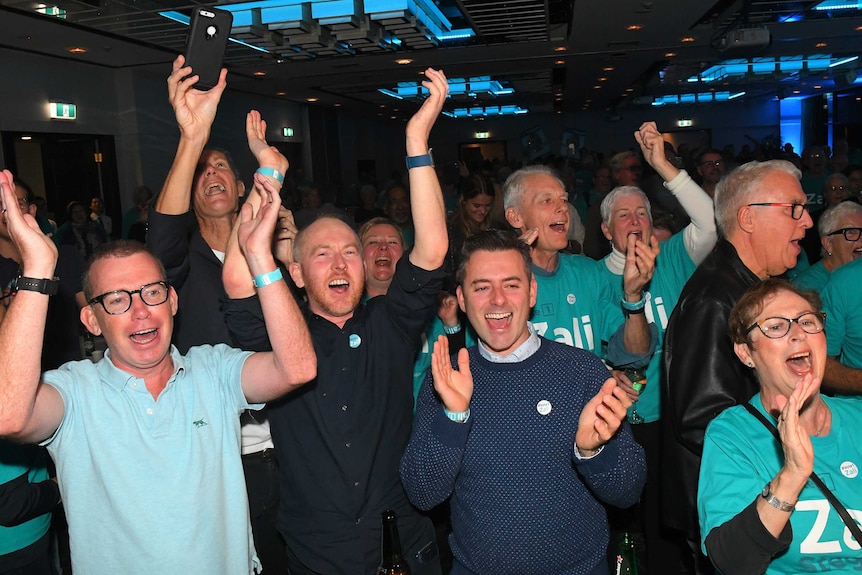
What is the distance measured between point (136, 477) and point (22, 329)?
47cm

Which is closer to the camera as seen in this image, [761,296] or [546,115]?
[761,296]

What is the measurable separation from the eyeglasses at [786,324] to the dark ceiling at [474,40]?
4.92m

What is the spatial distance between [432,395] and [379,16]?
5099 millimetres

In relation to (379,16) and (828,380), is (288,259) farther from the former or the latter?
(379,16)

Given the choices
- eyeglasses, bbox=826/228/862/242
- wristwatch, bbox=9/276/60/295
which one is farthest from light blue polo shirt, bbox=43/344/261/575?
eyeglasses, bbox=826/228/862/242

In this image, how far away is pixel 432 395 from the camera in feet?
6.66

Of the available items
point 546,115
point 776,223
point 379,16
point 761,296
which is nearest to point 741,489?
point 761,296

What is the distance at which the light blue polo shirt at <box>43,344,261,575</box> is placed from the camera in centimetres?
180

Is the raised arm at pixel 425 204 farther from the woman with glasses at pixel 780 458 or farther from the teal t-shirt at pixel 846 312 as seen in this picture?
the teal t-shirt at pixel 846 312

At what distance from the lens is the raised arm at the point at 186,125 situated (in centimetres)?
227

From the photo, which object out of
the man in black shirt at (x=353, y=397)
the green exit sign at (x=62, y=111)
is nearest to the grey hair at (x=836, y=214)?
the man in black shirt at (x=353, y=397)

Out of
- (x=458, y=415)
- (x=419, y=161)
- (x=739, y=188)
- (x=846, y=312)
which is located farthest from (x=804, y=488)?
(x=846, y=312)

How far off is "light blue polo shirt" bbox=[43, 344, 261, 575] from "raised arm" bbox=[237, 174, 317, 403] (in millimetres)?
228

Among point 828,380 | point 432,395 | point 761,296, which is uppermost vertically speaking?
point 761,296
